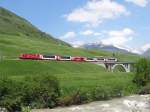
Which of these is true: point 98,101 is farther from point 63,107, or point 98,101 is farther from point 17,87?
point 17,87

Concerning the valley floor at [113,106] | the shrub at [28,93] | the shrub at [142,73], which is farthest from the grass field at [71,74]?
the valley floor at [113,106]

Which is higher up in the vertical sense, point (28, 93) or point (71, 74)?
point (71, 74)

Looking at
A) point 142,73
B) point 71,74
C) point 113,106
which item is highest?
point 142,73

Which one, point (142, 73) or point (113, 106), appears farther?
point (142, 73)

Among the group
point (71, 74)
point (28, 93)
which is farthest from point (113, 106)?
point (71, 74)

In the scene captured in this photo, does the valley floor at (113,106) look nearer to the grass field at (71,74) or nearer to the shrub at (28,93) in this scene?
the shrub at (28,93)

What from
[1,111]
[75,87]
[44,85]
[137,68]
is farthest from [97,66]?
[1,111]

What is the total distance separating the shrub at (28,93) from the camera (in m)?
63.8

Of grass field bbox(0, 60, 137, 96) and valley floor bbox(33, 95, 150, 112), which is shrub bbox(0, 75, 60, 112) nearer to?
grass field bbox(0, 60, 137, 96)

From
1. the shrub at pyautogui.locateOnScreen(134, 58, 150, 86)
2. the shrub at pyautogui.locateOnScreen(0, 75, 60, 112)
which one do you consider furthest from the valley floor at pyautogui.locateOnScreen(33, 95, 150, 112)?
the shrub at pyautogui.locateOnScreen(134, 58, 150, 86)

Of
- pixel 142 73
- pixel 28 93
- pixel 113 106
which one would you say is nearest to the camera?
pixel 113 106

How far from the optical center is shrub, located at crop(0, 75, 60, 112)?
63.8 metres

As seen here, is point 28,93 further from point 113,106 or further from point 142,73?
point 142,73

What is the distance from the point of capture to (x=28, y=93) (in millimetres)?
66312
